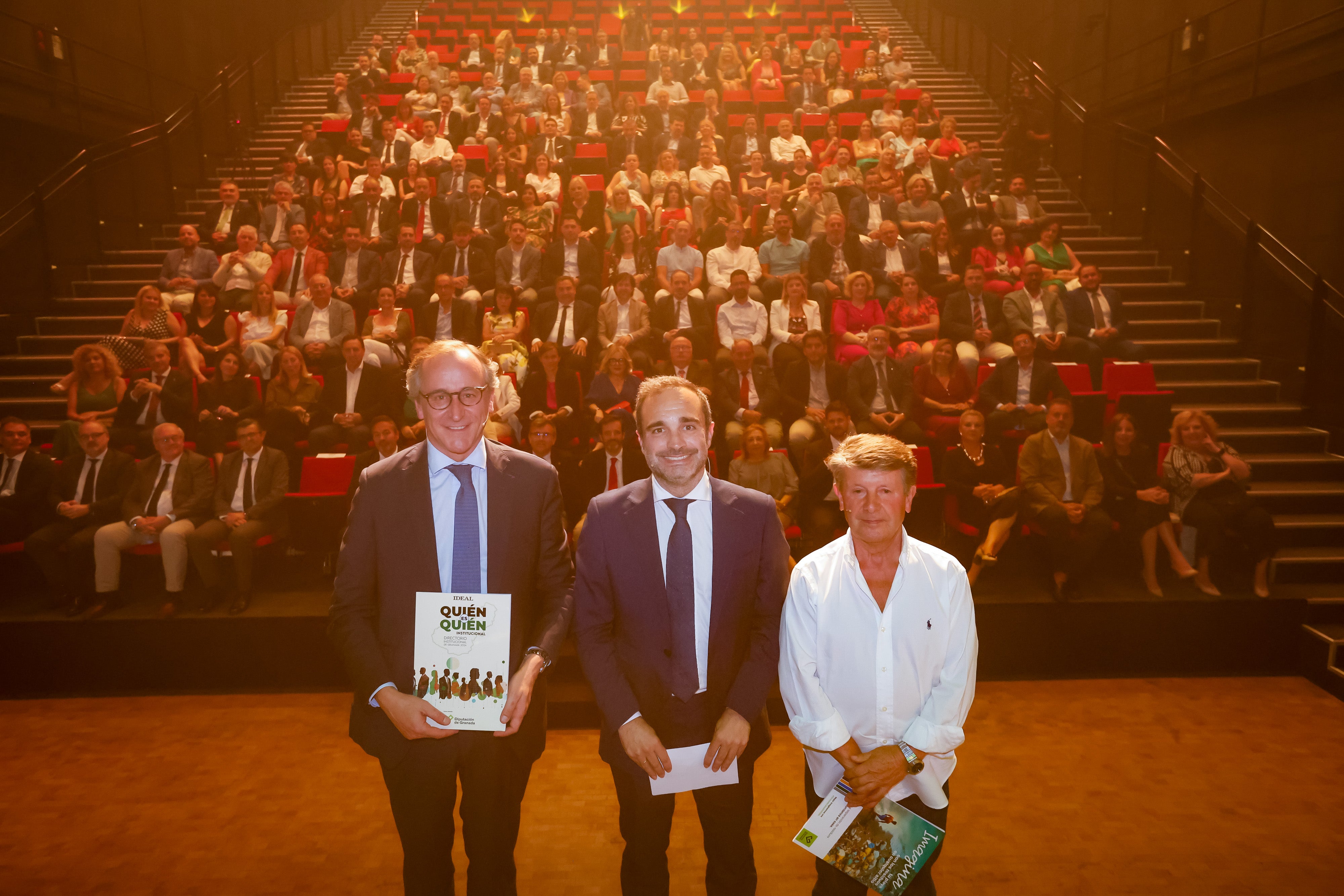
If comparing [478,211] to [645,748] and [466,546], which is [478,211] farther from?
[645,748]

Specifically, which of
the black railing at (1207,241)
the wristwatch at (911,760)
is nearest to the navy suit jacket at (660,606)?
the wristwatch at (911,760)

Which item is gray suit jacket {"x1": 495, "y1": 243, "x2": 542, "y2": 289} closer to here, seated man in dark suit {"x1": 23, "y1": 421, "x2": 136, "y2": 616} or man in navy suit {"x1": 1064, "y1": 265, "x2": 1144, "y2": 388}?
seated man in dark suit {"x1": 23, "y1": 421, "x2": 136, "y2": 616}

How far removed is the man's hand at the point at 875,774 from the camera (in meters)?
1.79

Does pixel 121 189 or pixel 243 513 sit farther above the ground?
pixel 121 189

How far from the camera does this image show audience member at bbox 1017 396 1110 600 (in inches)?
175

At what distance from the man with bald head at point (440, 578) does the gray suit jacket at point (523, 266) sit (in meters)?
5.24

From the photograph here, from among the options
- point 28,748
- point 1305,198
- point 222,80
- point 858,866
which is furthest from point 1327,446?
point 222,80

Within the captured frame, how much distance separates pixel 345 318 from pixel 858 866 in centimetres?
573

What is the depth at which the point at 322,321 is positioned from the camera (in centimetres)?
625

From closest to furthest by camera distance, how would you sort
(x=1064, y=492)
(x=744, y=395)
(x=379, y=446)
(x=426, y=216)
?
(x=1064, y=492), (x=379, y=446), (x=744, y=395), (x=426, y=216)

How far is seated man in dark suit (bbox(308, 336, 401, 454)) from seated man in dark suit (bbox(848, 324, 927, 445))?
3291 mm

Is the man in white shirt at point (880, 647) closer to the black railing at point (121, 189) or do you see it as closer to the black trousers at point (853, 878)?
the black trousers at point (853, 878)

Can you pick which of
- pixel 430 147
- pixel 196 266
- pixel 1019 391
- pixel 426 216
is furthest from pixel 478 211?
pixel 1019 391

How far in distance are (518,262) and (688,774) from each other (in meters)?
5.86
